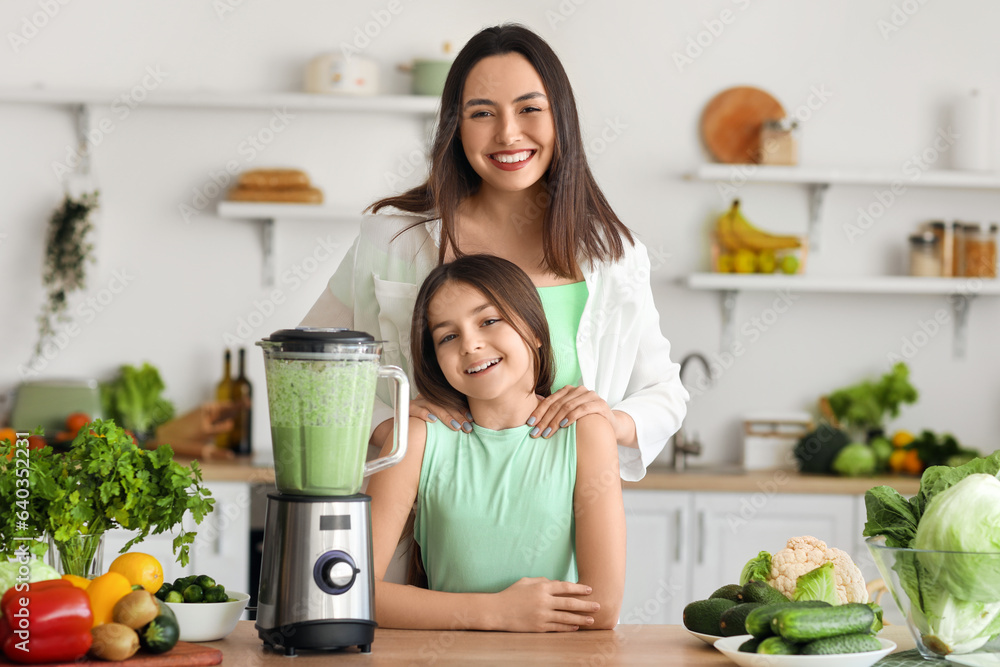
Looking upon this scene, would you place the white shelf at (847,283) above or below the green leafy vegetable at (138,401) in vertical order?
above

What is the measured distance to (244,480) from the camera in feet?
9.64

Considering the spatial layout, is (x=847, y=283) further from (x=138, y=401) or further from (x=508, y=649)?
(x=508, y=649)

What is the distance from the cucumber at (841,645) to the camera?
100cm

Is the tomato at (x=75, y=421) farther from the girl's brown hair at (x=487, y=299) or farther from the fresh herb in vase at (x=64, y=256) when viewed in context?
the girl's brown hair at (x=487, y=299)

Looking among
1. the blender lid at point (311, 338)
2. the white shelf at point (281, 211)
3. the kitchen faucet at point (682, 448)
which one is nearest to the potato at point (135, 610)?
the blender lid at point (311, 338)

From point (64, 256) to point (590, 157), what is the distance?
1.84m

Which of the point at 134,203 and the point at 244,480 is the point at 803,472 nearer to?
the point at 244,480

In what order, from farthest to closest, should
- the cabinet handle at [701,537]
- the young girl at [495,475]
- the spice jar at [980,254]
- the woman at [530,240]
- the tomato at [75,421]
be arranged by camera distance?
the spice jar at [980,254] → the tomato at [75,421] → the cabinet handle at [701,537] → the woman at [530,240] → the young girl at [495,475]

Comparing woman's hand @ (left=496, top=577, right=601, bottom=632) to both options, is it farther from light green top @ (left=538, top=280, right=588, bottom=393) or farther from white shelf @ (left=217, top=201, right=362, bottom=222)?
white shelf @ (left=217, top=201, right=362, bottom=222)

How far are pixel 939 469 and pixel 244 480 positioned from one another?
7.32 ft

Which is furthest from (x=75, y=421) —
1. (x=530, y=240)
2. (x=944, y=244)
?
(x=944, y=244)

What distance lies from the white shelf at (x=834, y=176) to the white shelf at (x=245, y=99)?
39.4 inches

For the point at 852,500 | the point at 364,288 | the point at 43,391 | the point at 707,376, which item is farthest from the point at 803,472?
the point at 43,391

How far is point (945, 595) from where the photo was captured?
40.7 inches
